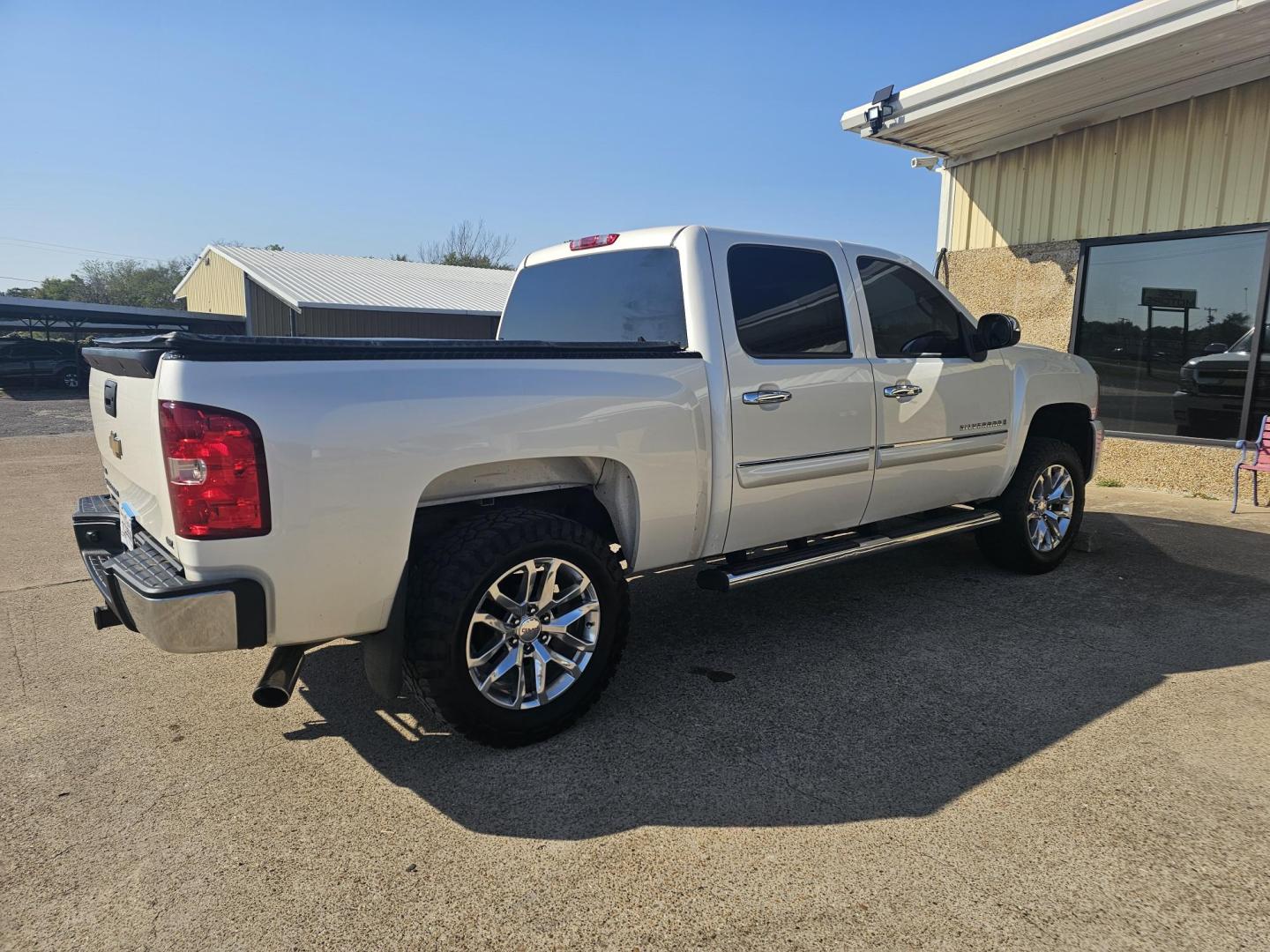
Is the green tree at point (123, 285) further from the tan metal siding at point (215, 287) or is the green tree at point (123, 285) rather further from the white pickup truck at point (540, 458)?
the white pickup truck at point (540, 458)

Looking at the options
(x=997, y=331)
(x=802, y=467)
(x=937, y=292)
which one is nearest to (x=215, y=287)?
(x=937, y=292)

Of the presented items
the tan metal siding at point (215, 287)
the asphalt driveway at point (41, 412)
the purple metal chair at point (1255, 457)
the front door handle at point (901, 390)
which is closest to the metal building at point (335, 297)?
the tan metal siding at point (215, 287)

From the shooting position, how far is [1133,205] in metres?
8.96

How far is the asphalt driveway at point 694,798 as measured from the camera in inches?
95.2

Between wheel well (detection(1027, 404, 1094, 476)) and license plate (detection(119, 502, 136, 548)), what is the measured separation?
17.6 ft

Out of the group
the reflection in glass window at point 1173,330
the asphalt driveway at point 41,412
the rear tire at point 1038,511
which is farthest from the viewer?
the asphalt driveway at point 41,412

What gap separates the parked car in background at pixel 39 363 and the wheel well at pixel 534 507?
2777 centimetres

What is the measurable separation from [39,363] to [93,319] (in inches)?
157

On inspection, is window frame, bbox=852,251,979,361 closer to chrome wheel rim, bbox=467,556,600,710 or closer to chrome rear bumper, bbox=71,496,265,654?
chrome wheel rim, bbox=467,556,600,710

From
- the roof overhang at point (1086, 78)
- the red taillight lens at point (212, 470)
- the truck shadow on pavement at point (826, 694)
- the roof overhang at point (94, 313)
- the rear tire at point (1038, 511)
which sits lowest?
the truck shadow on pavement at point (826, 694)

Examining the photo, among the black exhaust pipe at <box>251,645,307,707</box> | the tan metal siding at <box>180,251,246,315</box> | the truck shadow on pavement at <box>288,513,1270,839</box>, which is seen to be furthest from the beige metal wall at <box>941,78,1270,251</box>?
the tan metal siding at <box>180,251,246,315</box>

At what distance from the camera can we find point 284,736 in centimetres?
351

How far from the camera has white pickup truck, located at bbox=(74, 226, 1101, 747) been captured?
2703mm

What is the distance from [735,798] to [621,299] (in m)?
2.45
